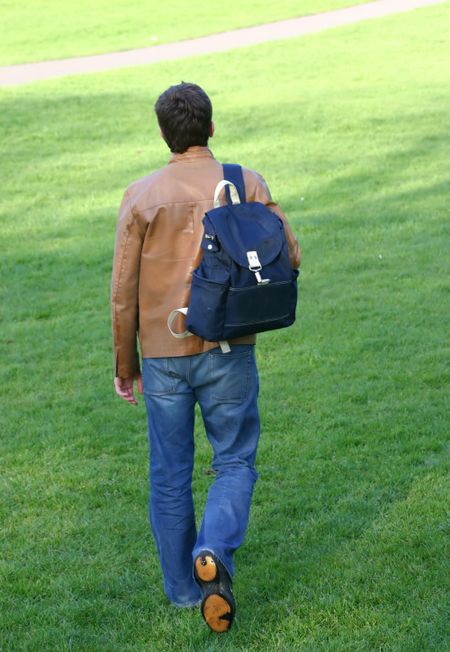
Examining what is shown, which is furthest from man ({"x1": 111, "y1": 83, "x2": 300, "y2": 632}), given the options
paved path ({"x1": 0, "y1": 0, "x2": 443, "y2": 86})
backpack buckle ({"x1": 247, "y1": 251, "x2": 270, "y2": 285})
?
paved path ({"x1": 0, "y1": 0, "x2": 443, "y2": 86})

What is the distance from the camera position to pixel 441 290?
360 inches

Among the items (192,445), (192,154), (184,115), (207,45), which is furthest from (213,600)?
(207,45)

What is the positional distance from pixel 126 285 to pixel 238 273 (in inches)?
19.0

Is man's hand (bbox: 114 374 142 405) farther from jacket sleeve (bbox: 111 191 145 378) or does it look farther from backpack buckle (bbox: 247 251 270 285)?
backpack buckle (bbox: 247 251 270 285)

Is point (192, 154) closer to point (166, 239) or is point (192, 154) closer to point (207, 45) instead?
point (166, 239)

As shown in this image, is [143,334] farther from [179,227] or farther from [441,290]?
[441,290]

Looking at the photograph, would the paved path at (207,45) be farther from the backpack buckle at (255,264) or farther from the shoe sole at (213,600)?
the shoe sole at (213,600)

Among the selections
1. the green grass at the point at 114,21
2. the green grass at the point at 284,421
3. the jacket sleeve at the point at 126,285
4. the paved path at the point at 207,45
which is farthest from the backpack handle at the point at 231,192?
the green grass at the point at 114,21

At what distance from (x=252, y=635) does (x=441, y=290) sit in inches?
211

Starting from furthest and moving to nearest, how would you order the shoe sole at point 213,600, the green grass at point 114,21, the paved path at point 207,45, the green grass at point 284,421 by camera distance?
1. the green grass at point 114,21
2. the paved path at point 207,45
3. the green grass at point 284,421
4. the shoe sole at point 213,600

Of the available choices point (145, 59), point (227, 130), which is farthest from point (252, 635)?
point (145, 59)

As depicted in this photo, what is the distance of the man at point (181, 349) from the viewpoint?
13.6ft

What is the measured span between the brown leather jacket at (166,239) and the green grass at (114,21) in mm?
20971

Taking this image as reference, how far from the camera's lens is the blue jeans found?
4227 mm
